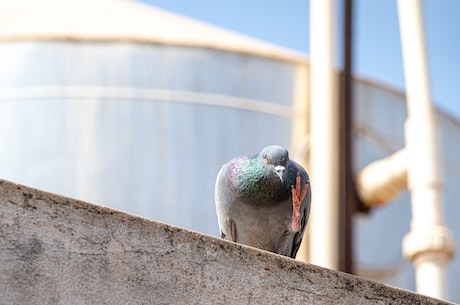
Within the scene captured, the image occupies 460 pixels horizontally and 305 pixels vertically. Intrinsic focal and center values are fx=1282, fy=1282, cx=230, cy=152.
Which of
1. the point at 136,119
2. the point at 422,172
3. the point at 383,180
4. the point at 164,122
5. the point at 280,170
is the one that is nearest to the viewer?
the point at 280,170

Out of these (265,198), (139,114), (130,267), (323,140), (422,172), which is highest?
(139,114)

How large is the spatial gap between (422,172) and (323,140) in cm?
242

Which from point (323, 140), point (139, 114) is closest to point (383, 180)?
point (323, 140)

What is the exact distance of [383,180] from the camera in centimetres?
2816

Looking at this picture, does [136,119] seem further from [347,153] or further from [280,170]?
[280,170]

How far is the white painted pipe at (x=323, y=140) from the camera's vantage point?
87.2 ft

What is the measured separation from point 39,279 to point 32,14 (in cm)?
2909

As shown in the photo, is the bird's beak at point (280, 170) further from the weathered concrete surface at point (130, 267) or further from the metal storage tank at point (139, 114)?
the metal storage tank at point (139, 114)

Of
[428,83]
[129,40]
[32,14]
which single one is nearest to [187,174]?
[129,40]

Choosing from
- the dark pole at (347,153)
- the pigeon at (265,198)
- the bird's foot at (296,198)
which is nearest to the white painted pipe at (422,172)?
the dark pole at (347,153)

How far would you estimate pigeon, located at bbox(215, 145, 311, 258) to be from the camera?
9.61 meters

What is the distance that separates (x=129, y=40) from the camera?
97.1ft

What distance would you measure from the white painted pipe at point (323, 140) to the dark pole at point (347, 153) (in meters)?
0.18

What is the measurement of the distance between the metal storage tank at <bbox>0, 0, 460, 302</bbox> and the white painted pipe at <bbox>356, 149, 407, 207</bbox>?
0.54 m
